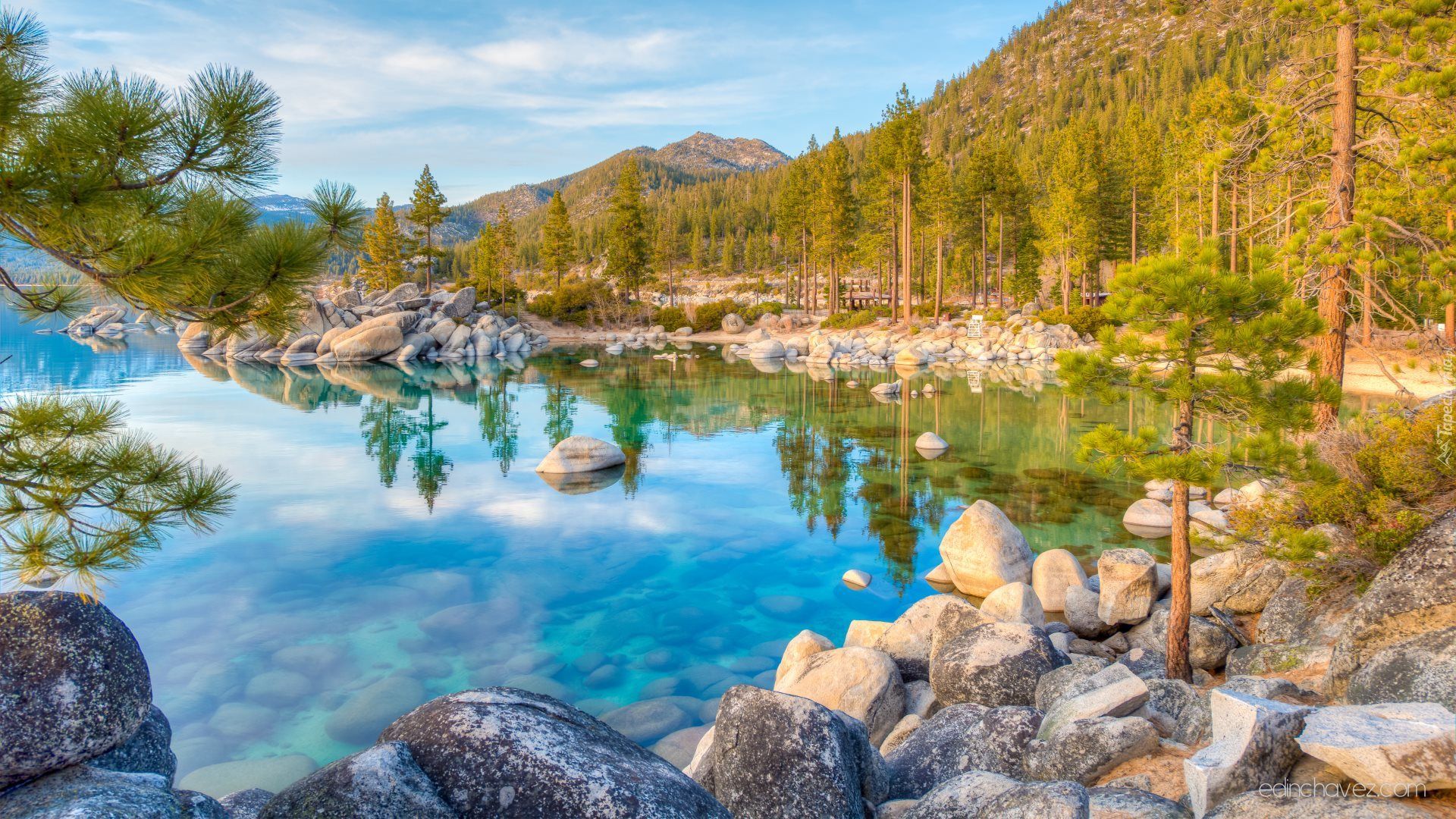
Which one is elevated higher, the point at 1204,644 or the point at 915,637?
the point at 1204,644

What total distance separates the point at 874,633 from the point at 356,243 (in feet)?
21.0

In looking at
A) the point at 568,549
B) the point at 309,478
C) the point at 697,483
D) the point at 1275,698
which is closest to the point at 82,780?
the point at 1275,698

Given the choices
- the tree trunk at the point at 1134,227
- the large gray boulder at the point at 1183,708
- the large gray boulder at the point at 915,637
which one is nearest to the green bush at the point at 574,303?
the tree trunk at the point at 1134,227

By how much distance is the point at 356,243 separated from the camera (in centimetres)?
422

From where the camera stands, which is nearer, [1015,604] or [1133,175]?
[1015,604]

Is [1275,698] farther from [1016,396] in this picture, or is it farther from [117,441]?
[1016,396]

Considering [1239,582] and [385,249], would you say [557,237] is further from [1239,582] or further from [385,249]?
[1239,582]

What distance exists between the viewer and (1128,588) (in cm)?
828

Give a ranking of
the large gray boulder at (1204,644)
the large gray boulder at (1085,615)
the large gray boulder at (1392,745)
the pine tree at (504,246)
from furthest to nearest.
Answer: the pine tree at (504,246) < the large gray boulder at (1085,615) < the large gray boulder at (1204,644) < the large gray boulder at (1392,745)

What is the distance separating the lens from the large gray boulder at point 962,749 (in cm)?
503

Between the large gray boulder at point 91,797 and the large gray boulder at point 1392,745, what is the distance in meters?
4.76

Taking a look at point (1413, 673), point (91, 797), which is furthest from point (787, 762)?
point (1413, 673)

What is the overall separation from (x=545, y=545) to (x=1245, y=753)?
421 inches

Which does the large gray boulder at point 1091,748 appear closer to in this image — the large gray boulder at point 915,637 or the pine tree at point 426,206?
the large gray boulder at point 915,637
